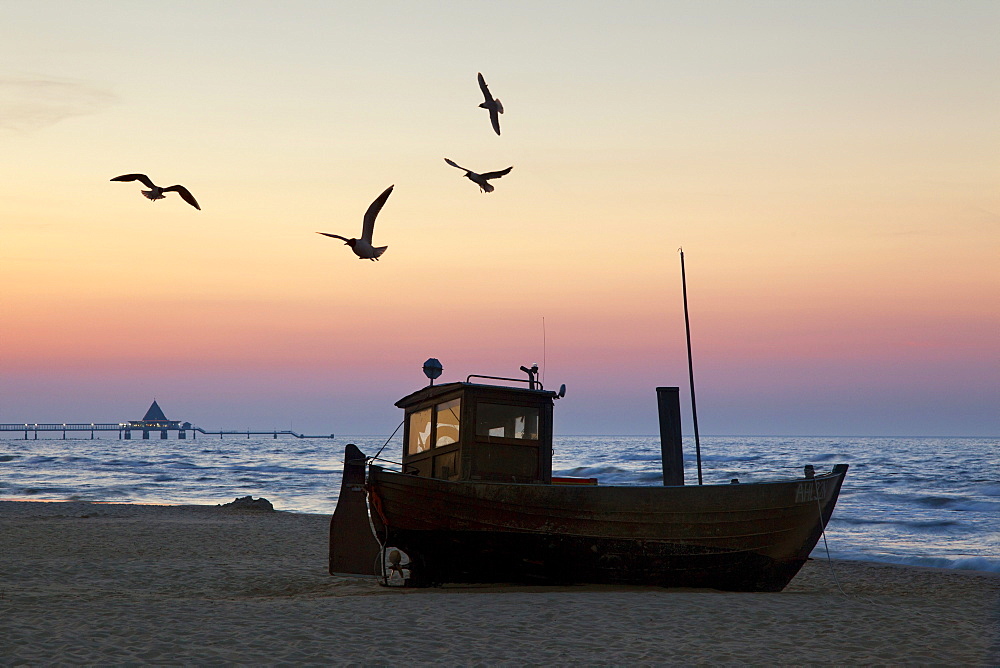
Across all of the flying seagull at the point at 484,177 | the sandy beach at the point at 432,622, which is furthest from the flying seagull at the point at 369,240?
the sandy beach at the point at 432,622

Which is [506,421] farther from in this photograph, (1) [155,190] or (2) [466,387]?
(1) [155,190]

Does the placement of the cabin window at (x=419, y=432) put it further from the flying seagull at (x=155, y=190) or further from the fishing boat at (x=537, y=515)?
the flying seagull at (x=155, y=190)

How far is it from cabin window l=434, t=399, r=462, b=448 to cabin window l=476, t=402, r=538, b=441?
336mm

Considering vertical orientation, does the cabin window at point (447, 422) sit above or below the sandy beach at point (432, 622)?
above

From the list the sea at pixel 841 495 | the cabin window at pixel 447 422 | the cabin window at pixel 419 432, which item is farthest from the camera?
the sea at pixel 841 495

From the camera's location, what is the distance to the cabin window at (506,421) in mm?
12781

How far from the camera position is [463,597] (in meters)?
11.1

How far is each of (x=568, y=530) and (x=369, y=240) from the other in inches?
187

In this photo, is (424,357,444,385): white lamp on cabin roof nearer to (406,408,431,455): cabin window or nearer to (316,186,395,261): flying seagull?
(406,408,431,455): cabin window

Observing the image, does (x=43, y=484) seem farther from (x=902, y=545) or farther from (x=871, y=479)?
(x=871, y=479)

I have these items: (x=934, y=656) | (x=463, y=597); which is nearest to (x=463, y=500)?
(x=463, y=597)

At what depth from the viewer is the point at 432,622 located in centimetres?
938

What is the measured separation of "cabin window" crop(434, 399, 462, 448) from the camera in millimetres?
12859

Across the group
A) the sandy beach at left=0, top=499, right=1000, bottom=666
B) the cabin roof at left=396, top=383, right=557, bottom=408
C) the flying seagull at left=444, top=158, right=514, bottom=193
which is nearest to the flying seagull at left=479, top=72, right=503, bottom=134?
the flying seagull at left=444, top=158, right=514, bottom=193
